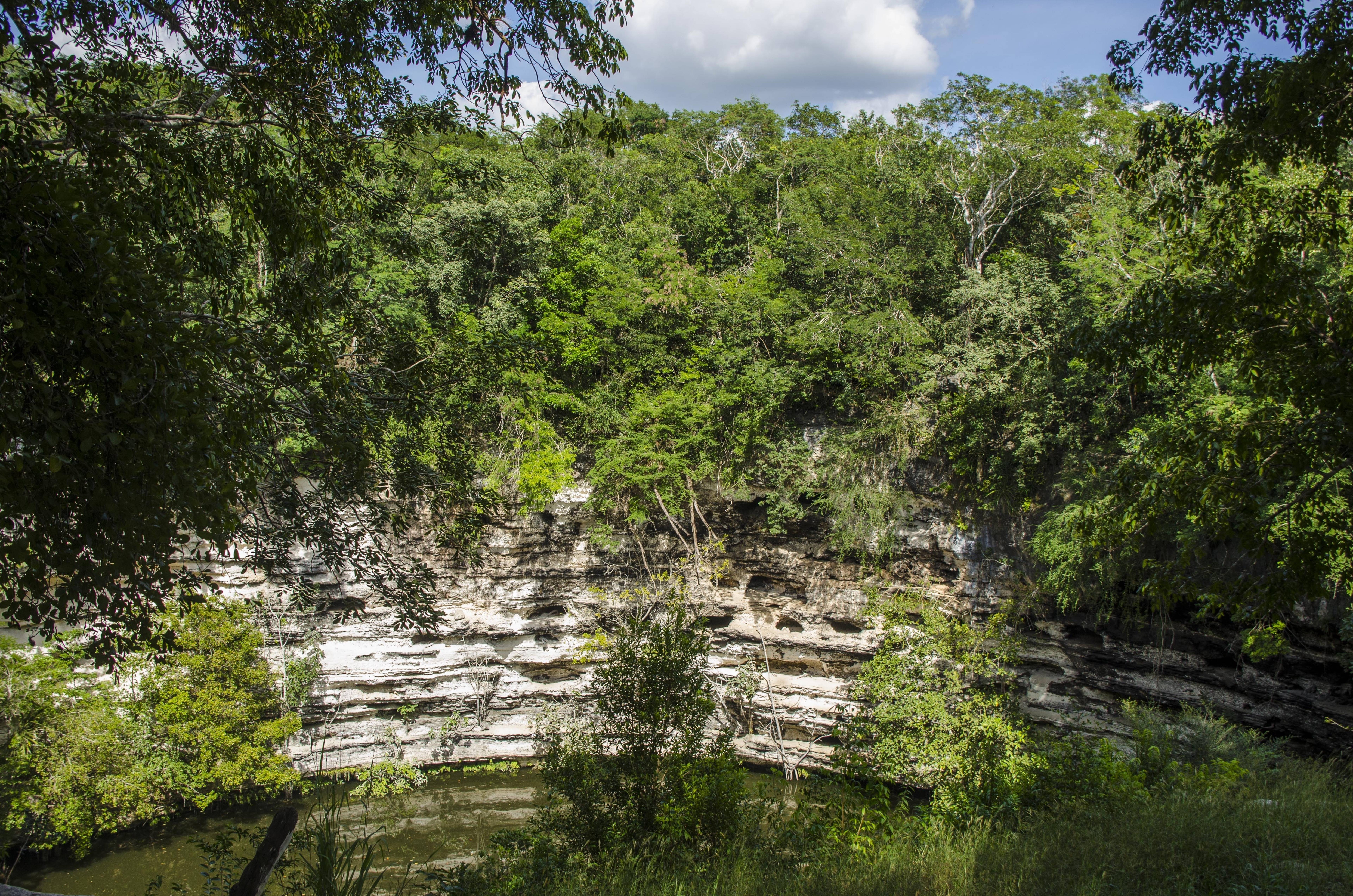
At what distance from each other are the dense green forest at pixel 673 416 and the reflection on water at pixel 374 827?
0.73 metres

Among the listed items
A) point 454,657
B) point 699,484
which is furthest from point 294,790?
point 699,484

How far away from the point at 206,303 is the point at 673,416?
35.0ft

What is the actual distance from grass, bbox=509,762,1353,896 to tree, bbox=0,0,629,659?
297 cm

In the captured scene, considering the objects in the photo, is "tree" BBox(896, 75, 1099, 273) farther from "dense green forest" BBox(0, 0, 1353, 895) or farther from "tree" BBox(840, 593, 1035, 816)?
"tree" BBox(840, 593, 1035, 816)

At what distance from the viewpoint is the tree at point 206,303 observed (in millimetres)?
2656

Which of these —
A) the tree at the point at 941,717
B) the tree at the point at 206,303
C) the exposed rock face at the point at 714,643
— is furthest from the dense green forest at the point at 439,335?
the tree at the point at 941,717

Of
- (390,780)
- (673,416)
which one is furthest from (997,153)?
(390,780)

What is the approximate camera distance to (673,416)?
15359mm

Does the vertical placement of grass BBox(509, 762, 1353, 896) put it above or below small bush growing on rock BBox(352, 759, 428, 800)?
above

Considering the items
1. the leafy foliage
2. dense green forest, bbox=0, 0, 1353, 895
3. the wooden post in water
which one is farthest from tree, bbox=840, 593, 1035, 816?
the leafy foliage

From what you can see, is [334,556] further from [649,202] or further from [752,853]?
[649,202]

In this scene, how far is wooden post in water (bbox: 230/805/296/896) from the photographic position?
11.9 feet

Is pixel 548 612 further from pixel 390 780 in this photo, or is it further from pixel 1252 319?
pixel 1252 319

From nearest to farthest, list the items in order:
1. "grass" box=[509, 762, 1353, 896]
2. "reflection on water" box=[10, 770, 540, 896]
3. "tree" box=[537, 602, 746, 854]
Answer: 1. "grass" box=[509, 762, 1353, 896]
2. "tree" box=[537, 602, 746, 854]
3. "reflection on water" box=[10, 770, 540, 896]
